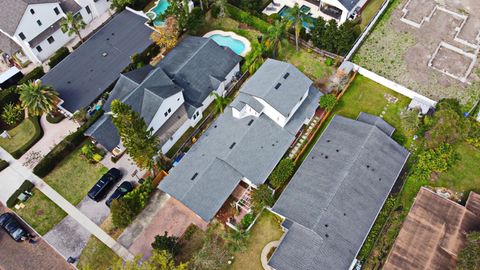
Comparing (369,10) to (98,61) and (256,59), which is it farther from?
(98,61)

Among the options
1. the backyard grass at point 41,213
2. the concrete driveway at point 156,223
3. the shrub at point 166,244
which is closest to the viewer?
the shrub at point 166,244

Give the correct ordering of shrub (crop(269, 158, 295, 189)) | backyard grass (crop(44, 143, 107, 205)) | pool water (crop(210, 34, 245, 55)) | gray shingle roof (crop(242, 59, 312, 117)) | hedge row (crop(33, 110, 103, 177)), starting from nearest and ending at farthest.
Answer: shrub (crop(269, 158, 295, 189)) < gray shingle roof (crop(242, 59, 312, 117)) < backyard grass (crop(44, 143, 107, 205)) < hedge row (crop(33, 110, 103, 177)) < pool water (crop(210, 34, 245, 55))

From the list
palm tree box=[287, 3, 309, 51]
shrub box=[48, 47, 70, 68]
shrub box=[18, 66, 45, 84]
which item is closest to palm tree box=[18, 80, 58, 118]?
shrub box=[18, 66, 45, 84]

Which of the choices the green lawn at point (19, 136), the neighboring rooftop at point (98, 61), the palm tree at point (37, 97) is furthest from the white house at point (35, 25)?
the green lawn at point (19, 136)

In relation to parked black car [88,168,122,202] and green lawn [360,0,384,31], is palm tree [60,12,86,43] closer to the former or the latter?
parked black car [88,168,122,202]

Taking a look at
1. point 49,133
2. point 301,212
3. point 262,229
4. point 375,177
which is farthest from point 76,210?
point 375,177

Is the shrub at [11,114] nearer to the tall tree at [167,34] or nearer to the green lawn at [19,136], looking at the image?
the green lawn at [19,136]
